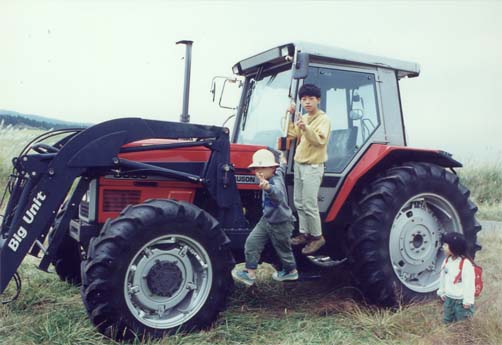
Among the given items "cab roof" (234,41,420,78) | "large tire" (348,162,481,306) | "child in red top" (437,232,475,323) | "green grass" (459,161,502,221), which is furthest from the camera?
"green grass" (459,161,502,221)

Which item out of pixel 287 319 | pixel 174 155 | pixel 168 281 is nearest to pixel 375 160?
pixel 287 319

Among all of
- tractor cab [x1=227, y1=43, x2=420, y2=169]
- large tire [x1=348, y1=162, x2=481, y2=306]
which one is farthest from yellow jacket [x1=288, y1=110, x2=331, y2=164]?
large tire [x1=348, y1=162, x2=481, y2=306]

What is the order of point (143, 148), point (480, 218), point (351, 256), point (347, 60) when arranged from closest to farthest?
point (143, 148) → point (351, 256) → point (347, 60) → point (480, 218)

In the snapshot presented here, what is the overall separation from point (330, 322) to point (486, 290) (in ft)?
6.63

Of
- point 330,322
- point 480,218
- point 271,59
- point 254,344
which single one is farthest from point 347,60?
point 480,218

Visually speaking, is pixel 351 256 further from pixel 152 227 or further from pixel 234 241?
pixel 152 227

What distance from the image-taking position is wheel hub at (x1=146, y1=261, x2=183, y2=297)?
397 cm

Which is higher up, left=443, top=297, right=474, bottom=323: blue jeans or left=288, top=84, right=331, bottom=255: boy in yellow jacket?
left=288, top=84, right=331, bottom=255: boy in yellow jacket

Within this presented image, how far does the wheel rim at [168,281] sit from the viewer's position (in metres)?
3.91

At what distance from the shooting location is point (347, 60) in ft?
17.1

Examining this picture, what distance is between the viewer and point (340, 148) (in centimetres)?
522

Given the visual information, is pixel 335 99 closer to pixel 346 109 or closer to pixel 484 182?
pixel 346 109

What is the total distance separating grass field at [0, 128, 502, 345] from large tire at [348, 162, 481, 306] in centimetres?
24

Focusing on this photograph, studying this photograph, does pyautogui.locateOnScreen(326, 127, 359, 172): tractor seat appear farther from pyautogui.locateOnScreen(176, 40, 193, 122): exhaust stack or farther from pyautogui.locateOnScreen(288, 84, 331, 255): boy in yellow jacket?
pyautogui.locateOnScreen(176, 40, 193, 122): exhaust stack
